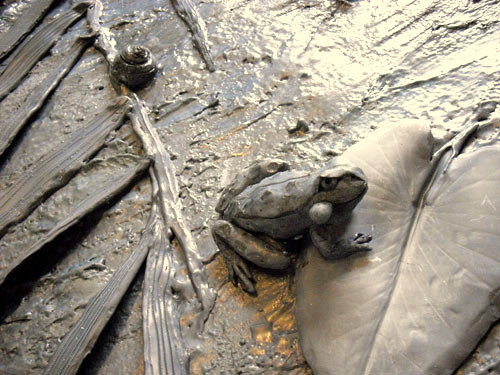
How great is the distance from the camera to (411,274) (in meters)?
1.79

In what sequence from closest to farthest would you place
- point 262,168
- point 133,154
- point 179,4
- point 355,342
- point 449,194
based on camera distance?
1. point 355,342
2. point 449,194
3. point 262,168
4. point 133,154
5. point 179,4

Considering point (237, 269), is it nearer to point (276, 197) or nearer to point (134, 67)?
point (276, 197)

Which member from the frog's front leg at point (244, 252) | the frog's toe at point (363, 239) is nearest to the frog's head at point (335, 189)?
A: the frog's toe at point (363, 239)

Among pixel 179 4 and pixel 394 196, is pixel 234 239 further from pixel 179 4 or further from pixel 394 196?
pixel 179 4

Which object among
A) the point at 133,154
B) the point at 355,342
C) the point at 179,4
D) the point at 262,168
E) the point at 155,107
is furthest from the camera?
the point at 179,4

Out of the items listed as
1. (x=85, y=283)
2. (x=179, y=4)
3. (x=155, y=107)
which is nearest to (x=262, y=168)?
(x=85, y=283)

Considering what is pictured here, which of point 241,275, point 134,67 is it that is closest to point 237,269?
point 241,275

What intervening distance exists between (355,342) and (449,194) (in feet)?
2.22

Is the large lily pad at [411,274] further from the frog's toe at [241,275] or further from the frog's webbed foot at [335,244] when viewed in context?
the frog's toe at [241,275]

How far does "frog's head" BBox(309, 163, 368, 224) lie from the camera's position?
1711mm

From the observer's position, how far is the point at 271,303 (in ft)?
6.47

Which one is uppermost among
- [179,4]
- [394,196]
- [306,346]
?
[179,4]

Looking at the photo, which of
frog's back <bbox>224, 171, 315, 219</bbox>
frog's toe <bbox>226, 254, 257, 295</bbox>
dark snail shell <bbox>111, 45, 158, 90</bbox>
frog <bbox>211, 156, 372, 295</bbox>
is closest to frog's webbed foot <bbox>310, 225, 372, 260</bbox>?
frog <bbox>211, 156, 372, 295</bbox>

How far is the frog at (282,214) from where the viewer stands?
174cm
